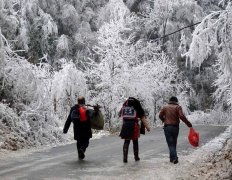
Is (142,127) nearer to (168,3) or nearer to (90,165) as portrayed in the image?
(90,165)

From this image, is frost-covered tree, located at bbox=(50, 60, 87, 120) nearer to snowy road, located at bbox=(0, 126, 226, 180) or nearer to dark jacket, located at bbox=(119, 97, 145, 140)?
snowy road, located at bbox=(0, 126, 226, 180)

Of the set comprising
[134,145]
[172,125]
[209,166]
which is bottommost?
[209,166]

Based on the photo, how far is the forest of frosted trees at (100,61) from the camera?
15219mm

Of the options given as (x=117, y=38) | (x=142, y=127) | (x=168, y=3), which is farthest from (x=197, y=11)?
(x=142, y=127)

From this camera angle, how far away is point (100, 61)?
34.5 metres

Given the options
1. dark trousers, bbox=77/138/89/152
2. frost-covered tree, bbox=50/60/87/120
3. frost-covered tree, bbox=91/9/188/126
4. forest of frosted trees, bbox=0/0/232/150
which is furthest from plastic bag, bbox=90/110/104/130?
frost-covered tree, bbox=50/60/87/120

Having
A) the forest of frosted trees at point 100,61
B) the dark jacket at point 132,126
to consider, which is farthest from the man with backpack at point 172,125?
the forest of frosted trees at point 100,61

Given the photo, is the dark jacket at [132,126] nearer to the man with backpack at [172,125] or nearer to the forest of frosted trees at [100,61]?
the man with backpack at [172,125]

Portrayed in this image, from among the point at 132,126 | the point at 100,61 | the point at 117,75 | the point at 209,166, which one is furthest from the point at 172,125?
the point at 100,61

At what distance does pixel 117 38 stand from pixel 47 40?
7.63 metres

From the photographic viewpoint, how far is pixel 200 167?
426 inches

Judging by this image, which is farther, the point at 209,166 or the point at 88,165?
the point at 88,165

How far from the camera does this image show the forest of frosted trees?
15219 millimetres

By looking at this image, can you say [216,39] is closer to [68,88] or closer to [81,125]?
[81,125]
